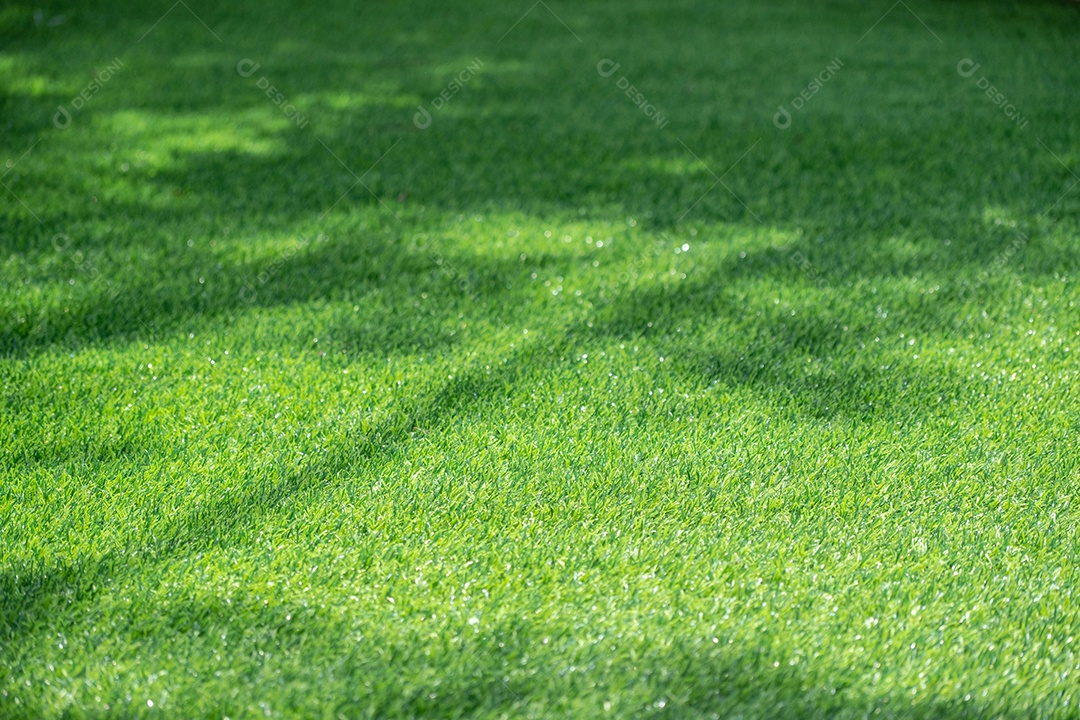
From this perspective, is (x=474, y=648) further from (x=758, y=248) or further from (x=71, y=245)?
(x=71, y=245)

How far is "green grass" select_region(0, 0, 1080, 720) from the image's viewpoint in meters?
2.13

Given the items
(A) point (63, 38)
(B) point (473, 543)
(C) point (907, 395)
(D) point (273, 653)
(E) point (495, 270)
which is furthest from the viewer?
(A) point (63, 38)

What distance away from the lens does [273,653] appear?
2.13 meters

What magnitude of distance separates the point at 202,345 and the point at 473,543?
1.53 metres

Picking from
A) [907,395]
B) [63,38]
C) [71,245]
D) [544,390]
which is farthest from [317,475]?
[63,38]

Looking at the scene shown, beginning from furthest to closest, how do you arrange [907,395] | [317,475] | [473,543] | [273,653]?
[907,395]
[317,475]
[473,543]
[273,653]

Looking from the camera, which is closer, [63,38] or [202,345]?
[202,345]

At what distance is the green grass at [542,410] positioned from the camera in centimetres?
213

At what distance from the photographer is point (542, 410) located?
10.1 feet

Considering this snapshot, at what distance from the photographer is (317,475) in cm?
275

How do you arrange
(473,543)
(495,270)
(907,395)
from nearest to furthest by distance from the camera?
(473,543) → (907,395) → (495,270)

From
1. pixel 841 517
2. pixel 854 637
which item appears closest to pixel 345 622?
pixel 854 637

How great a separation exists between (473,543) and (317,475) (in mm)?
561

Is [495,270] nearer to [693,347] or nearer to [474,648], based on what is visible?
[693,347]
